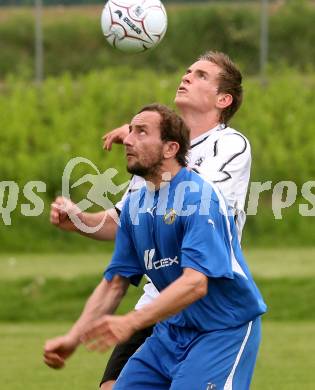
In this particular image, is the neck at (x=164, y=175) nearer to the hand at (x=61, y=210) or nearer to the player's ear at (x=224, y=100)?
the hand at (x=61, y=210)

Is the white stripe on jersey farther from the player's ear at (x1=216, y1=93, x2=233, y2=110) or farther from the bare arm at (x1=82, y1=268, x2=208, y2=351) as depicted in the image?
the player's ear at (x1=216, y1=93, x2=233, y2=110)

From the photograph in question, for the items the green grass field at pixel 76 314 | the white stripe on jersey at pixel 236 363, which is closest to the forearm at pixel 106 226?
the white stripe on jersey at pixel 236 363

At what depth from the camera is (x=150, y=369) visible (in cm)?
557

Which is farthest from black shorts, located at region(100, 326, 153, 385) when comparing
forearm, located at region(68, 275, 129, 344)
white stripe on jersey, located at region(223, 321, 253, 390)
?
white stripe on jersey, located at region(223, 321, 253, 390)

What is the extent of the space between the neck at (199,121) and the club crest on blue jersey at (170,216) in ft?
3.19

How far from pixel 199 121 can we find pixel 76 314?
7.75 m

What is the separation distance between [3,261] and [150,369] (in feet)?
36.4

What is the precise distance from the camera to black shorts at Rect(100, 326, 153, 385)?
246 inches

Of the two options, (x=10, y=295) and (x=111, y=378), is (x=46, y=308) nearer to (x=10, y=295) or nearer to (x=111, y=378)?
(x=10, y=295)

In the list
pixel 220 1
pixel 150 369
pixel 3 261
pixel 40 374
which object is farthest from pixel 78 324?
pixel 220 1

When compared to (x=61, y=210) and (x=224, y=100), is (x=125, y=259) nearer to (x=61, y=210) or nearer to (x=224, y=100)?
(x=61, y=210)

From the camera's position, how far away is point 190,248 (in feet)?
16.7

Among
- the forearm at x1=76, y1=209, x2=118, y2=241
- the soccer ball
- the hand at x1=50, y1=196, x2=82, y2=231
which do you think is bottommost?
the forearm at x1=76, y1=209, x2=118, y2=241

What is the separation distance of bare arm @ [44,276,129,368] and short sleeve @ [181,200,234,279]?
1.78 feet
